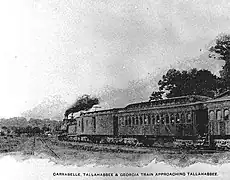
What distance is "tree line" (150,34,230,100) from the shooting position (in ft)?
9.12

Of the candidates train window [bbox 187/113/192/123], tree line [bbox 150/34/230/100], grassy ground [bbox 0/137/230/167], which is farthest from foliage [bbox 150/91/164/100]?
grassy ground [bbox 0/137/230/167]

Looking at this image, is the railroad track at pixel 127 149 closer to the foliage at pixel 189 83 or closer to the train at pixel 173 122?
the train at pixel 173 122

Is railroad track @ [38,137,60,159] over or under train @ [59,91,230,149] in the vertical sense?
under

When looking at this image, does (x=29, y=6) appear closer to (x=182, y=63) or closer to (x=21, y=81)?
(x=21, y=81)

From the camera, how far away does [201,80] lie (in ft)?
9.11

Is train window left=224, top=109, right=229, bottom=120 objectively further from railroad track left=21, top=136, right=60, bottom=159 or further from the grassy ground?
railroad track left=21, top=136, right=60, bottom=159

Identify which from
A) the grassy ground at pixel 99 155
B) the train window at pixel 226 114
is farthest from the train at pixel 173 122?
the grassy ground at pixel 99 155

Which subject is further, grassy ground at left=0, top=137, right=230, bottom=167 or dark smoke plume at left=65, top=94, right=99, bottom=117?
dark smoke plume at left=65, top=94, right=99, bottom=117

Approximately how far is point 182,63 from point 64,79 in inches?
33.6

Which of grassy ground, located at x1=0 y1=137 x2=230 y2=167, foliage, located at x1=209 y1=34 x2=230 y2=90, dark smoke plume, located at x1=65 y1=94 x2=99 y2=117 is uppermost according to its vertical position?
foliage, located at x1=209 y1=34 x2=230 y2=90

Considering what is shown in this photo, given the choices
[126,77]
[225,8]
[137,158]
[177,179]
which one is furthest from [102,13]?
[177,179]

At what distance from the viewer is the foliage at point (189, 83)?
278 centimetres

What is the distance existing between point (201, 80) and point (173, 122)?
0.38 meters

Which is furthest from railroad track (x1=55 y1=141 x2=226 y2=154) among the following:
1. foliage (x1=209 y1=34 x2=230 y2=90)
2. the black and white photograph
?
foliage (x1=209 y1=34 x2=230 y2=90)
